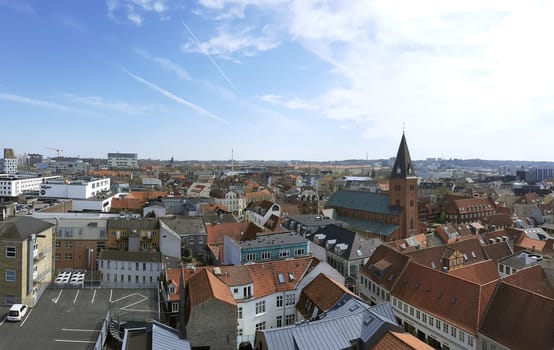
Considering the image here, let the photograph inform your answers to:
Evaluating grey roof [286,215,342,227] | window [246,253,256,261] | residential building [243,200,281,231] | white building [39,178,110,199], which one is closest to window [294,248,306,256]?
window [246,253,256,261]

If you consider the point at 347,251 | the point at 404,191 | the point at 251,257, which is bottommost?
the point at 347,251

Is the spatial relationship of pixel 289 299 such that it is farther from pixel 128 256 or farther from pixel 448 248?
pixel 448 248

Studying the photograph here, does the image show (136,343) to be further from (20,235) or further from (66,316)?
(20,235)

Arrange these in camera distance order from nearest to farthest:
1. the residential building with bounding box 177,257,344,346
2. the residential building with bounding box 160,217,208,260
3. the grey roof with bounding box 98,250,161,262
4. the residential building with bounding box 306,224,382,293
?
1. the residential building with bounding box 177,257,344,346
2. the grey roof with bounding box 98,250,161,262
3. the residential building with bounding box 306,224,382,293
4. the residential building with bounding box 160,217,208,260

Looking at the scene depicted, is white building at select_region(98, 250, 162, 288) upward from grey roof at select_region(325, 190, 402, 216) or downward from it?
downward

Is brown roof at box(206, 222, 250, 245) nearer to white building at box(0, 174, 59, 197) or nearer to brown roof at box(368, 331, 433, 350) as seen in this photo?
brown roof at box(368, 331, 433, 350)

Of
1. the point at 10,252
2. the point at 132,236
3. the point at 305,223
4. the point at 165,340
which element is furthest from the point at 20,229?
the point at 305,223

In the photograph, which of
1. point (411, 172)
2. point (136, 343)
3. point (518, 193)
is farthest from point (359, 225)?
point (518, 193)
